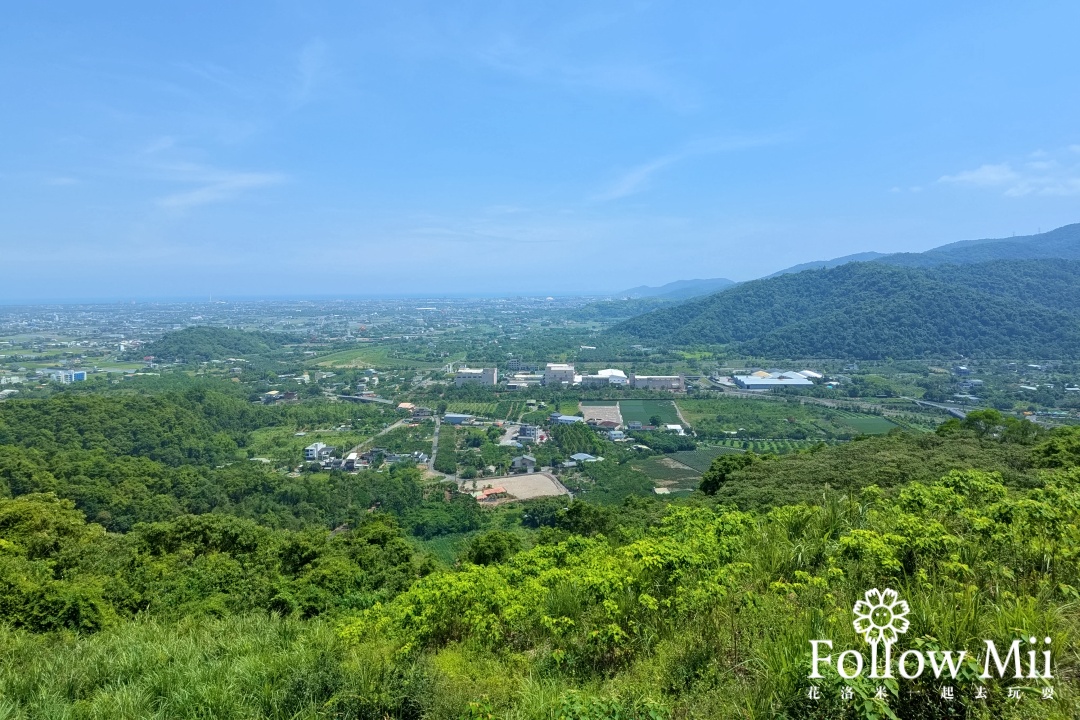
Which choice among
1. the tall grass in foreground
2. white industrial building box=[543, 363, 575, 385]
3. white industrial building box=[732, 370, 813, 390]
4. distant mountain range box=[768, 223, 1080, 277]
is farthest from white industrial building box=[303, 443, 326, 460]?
distant mountain range box=[768, 223, 1080, 277]

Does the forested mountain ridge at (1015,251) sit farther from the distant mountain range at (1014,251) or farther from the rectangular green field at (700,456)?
the rectangular green field at (700,456)

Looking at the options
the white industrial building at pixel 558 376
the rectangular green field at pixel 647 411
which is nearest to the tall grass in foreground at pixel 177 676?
the rectangular green field at pixel 647 411

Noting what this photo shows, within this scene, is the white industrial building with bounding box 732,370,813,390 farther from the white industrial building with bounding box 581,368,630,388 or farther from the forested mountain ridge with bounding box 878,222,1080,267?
the forested mountain ridge with bounding box 878,222,1080,267

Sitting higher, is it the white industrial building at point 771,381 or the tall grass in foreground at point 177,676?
the tall grass in foreground at point 177,676

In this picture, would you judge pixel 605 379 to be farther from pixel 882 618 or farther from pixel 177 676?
pixel 882 618

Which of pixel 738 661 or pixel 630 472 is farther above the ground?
pixel 738 661

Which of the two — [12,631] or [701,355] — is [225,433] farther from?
[701,355]

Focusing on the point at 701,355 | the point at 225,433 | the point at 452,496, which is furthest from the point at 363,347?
the point at 452,496
